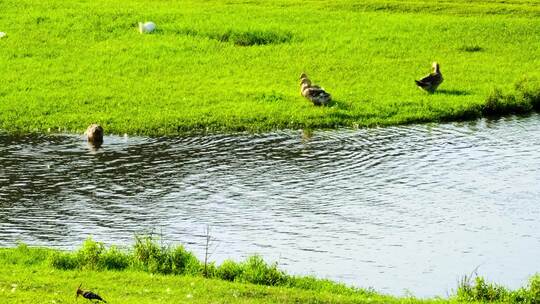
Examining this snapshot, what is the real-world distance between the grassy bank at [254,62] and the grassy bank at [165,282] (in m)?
12.0

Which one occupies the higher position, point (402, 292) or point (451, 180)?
point (451, 180)

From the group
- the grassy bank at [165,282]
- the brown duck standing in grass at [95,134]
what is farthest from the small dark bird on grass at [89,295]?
the brown duck standing in grass at [95,134]

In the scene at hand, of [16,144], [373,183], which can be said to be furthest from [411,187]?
[16,144]

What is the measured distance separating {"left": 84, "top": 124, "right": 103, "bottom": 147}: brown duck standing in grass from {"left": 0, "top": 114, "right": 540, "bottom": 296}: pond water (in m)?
0.25

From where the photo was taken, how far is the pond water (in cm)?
2106

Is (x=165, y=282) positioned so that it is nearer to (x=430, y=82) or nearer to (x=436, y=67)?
(x=430, y=82)

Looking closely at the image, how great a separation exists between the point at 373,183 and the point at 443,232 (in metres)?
3.79

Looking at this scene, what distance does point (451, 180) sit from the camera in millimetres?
26234

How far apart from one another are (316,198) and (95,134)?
7661 mm

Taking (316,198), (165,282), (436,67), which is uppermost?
(436,67)

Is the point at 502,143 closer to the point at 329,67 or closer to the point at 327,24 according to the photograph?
the point at 329,67

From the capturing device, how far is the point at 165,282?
59.1 feet

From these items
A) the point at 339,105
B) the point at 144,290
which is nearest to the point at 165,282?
the point at 144,290

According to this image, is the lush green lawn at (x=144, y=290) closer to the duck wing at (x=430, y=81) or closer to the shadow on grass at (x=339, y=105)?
the shadow on grass at (x=339, y=105)
